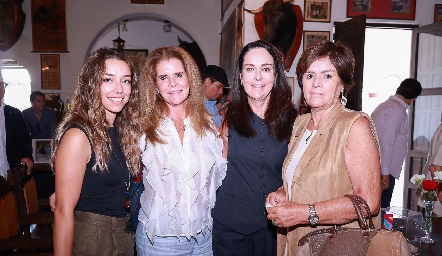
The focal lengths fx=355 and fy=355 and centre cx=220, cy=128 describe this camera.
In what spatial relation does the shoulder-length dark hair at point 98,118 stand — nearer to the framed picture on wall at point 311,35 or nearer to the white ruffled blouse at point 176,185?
the white ruffled blouse at point 176,185

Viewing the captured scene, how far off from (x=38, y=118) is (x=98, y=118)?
564 centimetres

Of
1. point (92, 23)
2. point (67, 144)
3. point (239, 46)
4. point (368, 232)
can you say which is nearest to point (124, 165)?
point (67, 144)

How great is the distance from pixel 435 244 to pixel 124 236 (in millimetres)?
2013

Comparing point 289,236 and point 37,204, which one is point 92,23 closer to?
point 37,204

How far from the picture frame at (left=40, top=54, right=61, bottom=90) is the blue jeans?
7200 millimetres

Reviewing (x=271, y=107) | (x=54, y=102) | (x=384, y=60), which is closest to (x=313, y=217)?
(x=271, y=107)

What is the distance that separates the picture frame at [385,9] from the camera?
18.1 ft

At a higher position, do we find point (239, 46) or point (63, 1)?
point (63, 1)

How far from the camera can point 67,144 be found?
1.62 metres

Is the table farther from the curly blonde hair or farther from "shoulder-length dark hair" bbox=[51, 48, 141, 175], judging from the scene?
"shoulder-length dark hair" bbox=[51, 48, 141, 175]

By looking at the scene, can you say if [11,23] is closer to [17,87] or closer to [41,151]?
[17,87]

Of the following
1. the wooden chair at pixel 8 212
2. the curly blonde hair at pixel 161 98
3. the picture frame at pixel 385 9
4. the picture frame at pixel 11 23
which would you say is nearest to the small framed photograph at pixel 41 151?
the wooden chair at pixel 8 212

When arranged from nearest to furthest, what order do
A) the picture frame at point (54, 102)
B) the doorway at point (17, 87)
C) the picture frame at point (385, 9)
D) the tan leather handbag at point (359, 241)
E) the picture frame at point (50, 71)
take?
the tan leather handbag at point (359, 241) → the picture frame at point (385, 9) → the picture frame at point (54, 102) → the picture frame at point (50, 71) → the doorway at point (17, 87)

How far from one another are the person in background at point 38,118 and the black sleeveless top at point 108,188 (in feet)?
17.5
